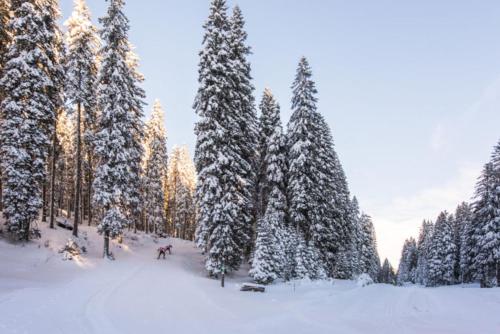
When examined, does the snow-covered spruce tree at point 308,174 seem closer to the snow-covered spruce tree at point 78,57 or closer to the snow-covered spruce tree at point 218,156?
the snow-covered spruce tree at point 218,156

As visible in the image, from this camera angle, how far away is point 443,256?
195ft

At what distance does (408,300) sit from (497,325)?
23.9 feet

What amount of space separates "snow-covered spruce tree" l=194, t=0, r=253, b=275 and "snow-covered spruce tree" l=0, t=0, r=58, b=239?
10.4 m

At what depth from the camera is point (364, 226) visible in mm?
69500

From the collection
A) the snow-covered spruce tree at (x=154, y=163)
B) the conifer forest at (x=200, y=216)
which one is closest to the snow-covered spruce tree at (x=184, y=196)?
the snow-covered spruce tree at (x=154, y=163)

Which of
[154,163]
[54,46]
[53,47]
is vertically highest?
[54,46]

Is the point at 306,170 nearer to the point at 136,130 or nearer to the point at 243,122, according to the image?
the point at 243,122

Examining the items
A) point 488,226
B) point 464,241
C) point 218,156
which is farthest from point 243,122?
point 464,241

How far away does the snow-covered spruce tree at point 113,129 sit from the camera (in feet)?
89.9

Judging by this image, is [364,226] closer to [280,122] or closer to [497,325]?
[280,122]

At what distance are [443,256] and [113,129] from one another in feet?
179

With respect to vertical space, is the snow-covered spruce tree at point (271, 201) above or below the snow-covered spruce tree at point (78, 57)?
below

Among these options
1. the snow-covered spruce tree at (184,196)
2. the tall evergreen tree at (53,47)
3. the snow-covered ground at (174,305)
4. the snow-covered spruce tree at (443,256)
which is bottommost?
the snow-covered spruce tree at (443,256)

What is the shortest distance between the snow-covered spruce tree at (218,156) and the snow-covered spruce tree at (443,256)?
142 ft
